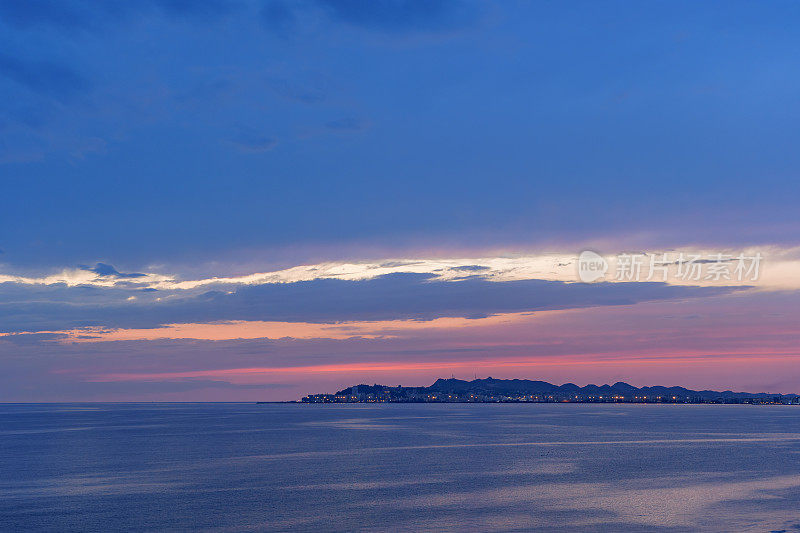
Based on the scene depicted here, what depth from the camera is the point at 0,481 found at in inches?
2874

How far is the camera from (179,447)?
115875 millimetres


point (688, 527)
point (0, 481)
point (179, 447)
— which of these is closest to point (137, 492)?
point (0, 481)

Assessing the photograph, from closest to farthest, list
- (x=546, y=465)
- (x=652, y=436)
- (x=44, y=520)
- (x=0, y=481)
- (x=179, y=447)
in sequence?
(x=44, y=520) → (x=0, y=481) → (x=546, y=465) → (x=179, y=447) → (x=652, y=436)

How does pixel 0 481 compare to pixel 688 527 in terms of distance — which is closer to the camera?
pixel 688 527

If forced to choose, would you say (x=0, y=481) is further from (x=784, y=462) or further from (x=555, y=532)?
(x=784, y=462)

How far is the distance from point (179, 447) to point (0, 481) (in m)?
43.8

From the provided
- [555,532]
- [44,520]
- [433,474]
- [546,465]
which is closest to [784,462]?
[546,465]

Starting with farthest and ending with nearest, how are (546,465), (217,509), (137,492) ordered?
(546,465) < (137,492) < (217,509)

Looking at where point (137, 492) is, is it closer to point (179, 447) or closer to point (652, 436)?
point (179, 447)

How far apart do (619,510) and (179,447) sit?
81.1 metres

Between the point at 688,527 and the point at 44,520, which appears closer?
the point at 688,527

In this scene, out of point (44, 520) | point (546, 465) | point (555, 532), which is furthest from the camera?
point (546, 465)

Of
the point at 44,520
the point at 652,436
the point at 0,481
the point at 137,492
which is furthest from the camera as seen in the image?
the point at 652,436

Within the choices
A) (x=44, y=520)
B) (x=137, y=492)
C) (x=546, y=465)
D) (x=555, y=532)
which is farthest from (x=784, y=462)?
(x=44, y=520)
